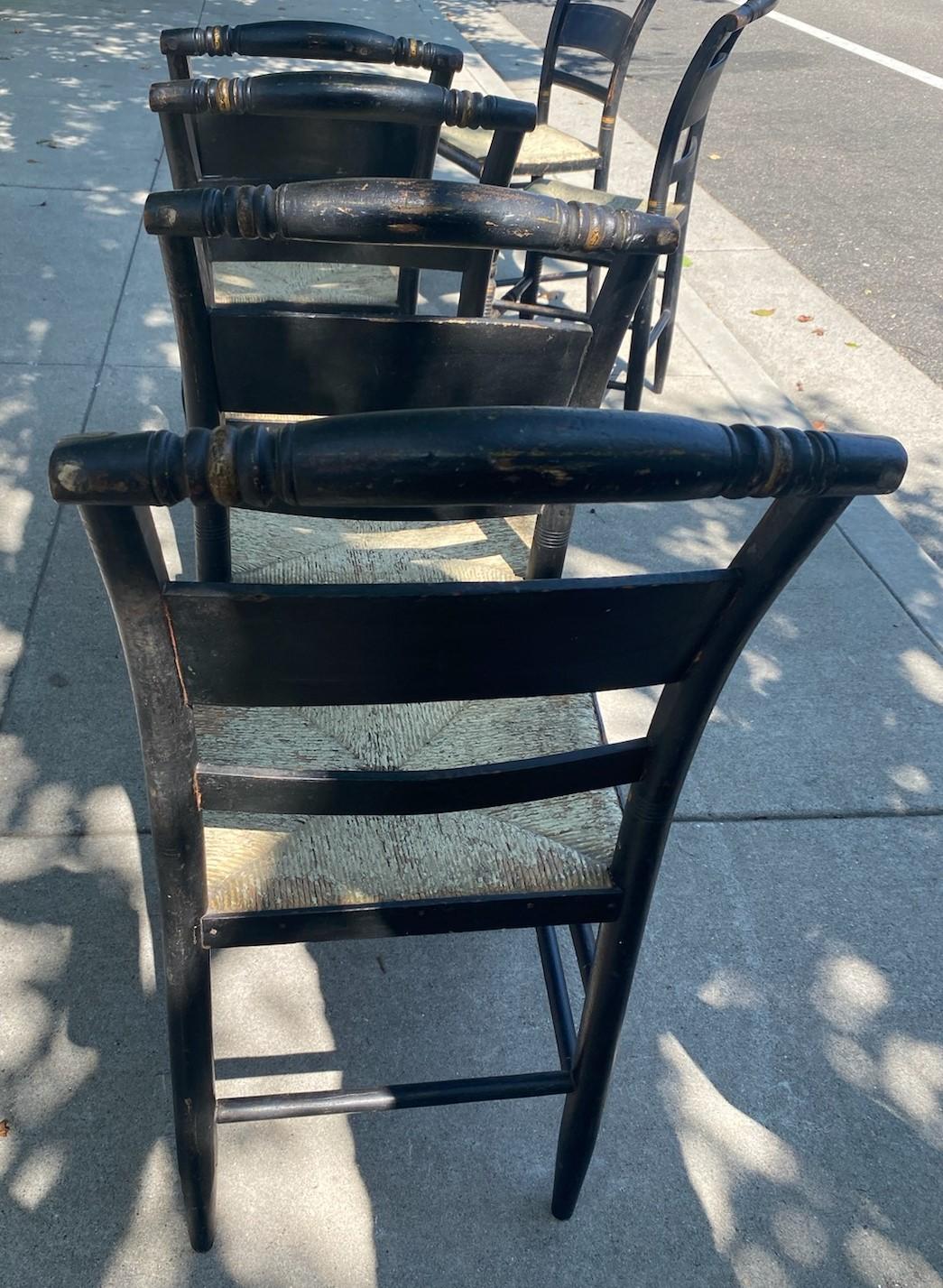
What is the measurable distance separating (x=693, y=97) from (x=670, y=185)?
325 millimetres

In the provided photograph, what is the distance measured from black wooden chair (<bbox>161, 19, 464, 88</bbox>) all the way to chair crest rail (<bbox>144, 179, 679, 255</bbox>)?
170 cm

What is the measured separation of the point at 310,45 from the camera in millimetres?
2965

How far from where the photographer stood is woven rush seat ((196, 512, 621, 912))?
1504 mm

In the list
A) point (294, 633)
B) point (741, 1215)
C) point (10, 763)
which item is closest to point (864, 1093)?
point (741, 1215)

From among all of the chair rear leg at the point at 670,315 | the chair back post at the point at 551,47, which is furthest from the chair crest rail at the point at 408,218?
the chair back post at the point at 551,47

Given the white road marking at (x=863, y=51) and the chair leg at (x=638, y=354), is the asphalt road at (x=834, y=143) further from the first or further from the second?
the chair leg at (x=638, y=354)

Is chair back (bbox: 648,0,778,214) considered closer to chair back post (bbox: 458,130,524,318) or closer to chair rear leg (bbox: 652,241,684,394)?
chair rear leg (bbox: 652,241,684,394)

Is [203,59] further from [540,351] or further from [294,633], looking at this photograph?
[294,633]

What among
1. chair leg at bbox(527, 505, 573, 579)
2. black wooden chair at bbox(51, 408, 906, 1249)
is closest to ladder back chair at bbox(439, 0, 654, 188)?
chair leg at bbox(527, 505, 573, 579)

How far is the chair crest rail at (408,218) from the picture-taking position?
141 centimetres

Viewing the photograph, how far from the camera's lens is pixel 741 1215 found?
1.93 metres

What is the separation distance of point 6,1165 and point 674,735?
55.3 inches

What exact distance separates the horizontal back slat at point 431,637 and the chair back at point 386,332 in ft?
1.97

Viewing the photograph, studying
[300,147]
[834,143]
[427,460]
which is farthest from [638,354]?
[834,143]
